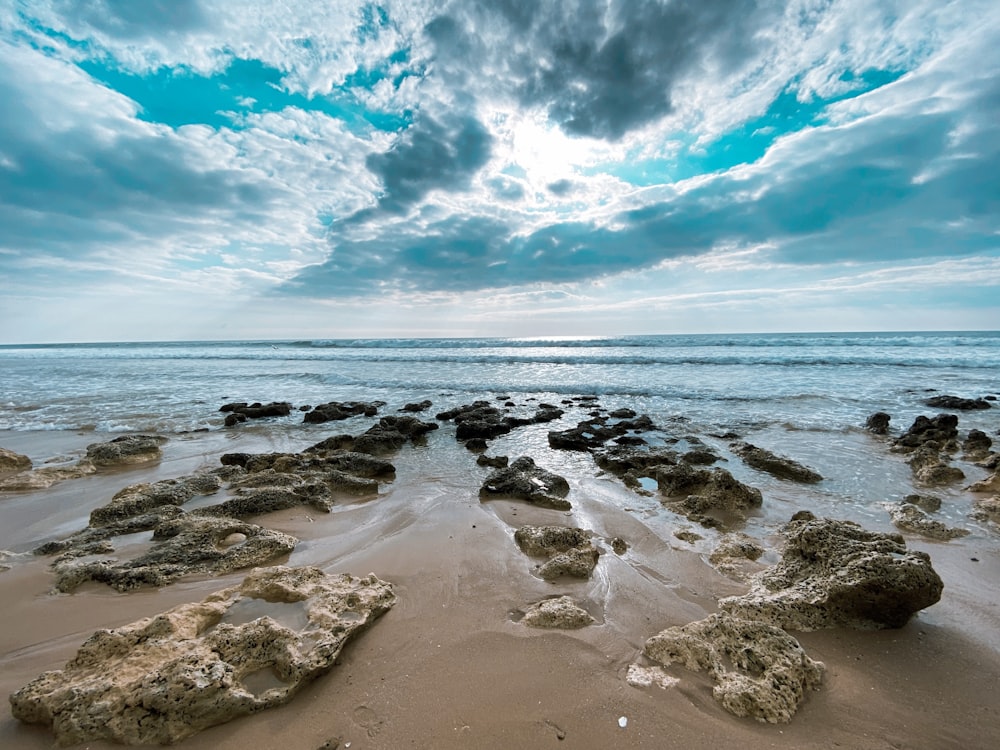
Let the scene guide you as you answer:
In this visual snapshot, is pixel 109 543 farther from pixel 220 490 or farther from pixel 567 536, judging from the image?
pixel 567 536

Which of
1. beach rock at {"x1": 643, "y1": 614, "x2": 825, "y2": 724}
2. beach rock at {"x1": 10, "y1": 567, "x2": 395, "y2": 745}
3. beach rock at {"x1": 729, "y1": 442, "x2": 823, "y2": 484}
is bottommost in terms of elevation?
beach rock at {"x1": 729, "y1": 442, "x2": 823, "y2": 484}

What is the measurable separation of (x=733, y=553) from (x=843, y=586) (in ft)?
4.01

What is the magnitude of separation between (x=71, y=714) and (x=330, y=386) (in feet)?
65.9

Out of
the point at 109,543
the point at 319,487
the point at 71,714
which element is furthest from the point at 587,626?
the point at 109,543

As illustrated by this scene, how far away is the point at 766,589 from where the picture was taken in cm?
388

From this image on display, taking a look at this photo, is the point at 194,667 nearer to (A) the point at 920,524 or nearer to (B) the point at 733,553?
(B) the point at 733,553

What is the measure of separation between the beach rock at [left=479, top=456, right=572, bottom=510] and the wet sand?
71cm

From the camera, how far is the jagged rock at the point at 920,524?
5102 millimetres

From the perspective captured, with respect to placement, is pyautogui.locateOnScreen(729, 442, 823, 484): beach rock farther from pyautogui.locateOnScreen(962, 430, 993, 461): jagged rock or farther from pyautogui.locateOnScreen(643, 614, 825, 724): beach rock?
pyautogui.locateOnScreen(643, 614, 825, 724): beach rock

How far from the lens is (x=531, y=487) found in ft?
21.5

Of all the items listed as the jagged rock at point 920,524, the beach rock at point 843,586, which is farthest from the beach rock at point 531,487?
the jagged rock at point 920,524

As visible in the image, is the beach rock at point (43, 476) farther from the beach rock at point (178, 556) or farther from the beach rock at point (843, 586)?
the beach rock at point (843, 586)

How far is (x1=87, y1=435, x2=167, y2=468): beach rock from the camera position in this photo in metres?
8.11

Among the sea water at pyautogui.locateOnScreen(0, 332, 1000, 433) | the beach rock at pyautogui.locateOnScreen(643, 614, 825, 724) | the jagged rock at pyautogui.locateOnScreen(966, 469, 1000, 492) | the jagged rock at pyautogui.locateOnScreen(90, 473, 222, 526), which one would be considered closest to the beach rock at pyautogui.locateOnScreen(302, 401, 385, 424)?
the sea water at pyautogui.locateOnScreen(0, 332, 1000, 433)
